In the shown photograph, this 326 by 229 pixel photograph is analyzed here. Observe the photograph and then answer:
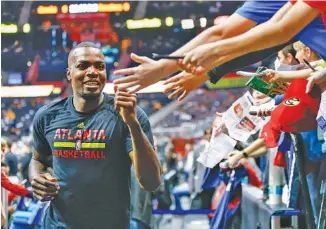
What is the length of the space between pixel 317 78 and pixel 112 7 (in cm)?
165

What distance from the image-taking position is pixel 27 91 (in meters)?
4.45

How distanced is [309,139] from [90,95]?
3.13 ft

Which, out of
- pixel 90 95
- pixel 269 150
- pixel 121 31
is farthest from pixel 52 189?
pixel 121 31

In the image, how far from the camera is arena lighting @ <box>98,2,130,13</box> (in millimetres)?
4247

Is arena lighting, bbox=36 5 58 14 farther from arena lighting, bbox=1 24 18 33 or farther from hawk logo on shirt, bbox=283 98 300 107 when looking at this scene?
hawk logo on shirt, bbox=283 98 300 107

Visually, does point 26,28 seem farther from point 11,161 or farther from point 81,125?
point 81,125

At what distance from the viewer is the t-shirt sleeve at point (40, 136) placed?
3.16 meters

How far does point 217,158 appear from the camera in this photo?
385 centimetres

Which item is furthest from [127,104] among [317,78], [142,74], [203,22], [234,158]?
[234,158]

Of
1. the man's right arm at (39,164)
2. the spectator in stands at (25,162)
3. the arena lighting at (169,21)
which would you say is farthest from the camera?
the spectator in stands at (25,162)

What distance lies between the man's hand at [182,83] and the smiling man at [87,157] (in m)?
0.15

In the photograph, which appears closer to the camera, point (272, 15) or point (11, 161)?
point (272, 15)

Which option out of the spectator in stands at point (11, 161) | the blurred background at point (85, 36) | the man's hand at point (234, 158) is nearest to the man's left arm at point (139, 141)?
the blurred background at point (85, 36)

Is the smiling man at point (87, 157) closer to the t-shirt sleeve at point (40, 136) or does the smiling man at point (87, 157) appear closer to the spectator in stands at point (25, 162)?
the t-shirt sleeve at point (40, 136)
